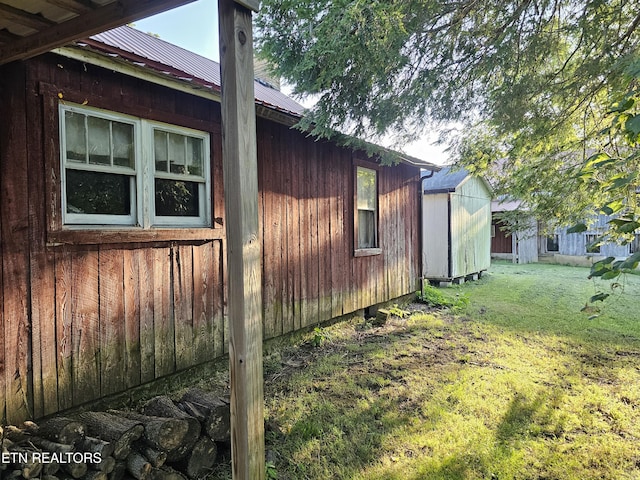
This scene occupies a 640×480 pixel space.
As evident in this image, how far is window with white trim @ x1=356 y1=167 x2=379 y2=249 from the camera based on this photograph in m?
7.01

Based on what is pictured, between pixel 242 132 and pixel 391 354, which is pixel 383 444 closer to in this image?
pixel 391 354

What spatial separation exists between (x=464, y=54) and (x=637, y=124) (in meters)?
3.35

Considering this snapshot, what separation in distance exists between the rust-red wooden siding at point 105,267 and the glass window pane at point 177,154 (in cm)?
18

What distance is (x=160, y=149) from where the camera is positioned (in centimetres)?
372

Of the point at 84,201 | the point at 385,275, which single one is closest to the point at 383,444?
the point at 84,201

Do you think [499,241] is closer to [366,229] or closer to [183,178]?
[366,229]

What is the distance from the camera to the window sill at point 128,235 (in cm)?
297

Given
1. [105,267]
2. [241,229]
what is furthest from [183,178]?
[241,229]

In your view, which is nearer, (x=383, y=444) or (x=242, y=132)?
(x=242, y=132)

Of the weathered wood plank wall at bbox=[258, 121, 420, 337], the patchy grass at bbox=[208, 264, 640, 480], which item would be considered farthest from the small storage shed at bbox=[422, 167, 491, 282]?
the patchy grass at bbox=[208, 264, 640, 480]

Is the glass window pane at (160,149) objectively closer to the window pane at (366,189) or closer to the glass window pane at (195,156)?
the glass window pane at (195,156)

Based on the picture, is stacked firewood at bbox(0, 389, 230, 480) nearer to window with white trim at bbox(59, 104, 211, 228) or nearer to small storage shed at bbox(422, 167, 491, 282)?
window with white trim at bbox(59, 104, 211, 228)

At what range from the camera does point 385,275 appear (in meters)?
7.65

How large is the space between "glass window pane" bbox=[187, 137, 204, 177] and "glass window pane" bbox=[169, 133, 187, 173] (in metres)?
0.06
